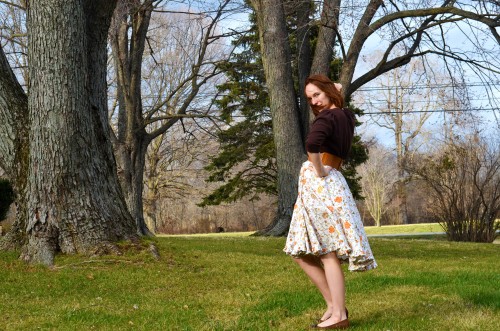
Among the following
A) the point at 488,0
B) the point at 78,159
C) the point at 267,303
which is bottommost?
A: the point at 267,303

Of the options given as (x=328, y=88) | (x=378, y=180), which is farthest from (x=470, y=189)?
(x=378, y=180)

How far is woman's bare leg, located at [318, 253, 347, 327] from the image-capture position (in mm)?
4531

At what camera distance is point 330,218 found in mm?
4516

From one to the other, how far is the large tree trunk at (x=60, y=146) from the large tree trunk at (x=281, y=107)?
715 centimetres

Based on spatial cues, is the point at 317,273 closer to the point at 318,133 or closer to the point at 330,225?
the point at 330,225

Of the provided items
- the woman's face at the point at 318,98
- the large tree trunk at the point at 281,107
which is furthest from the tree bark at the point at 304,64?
the woman's face at the point at 318,98

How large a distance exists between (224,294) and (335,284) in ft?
7.60

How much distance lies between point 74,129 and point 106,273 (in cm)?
201

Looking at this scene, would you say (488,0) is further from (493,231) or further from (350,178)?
(350,178)

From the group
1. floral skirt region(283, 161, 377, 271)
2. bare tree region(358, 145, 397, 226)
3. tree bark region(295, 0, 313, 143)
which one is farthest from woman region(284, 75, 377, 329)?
bare tree region(358, 145, 397, 226)

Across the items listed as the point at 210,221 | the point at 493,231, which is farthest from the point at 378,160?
the point at 493,231

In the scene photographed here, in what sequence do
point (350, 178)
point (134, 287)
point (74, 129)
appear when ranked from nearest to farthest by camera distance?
point (134, 287) < point (74, 129) < point (350, 178)

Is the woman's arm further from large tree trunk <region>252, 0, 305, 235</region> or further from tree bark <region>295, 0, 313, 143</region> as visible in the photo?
tree bark <region>295, 0, 313, 143</region>

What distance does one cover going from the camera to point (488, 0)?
1330cm
